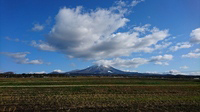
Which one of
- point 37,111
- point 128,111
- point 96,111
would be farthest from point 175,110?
point 37,111

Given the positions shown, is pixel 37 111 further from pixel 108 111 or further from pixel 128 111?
pixel 128 111

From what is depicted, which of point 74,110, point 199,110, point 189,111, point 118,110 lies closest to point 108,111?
point 118,110

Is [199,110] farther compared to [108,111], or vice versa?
[199,110]

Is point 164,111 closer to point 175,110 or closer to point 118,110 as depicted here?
point 175,110

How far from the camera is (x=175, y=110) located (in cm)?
1519

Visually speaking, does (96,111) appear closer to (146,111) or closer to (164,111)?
(146,111)

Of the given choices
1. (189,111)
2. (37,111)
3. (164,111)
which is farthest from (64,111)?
(189,111)

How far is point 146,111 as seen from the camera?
48.0ft

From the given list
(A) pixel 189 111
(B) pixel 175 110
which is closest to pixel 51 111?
(B) pixel 175 110

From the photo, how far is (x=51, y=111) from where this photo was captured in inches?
563

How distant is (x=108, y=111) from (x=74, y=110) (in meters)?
3.27

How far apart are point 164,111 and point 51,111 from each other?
10816 mm

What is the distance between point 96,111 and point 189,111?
9.09 meters

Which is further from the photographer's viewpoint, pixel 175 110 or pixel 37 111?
pixel 175 110
